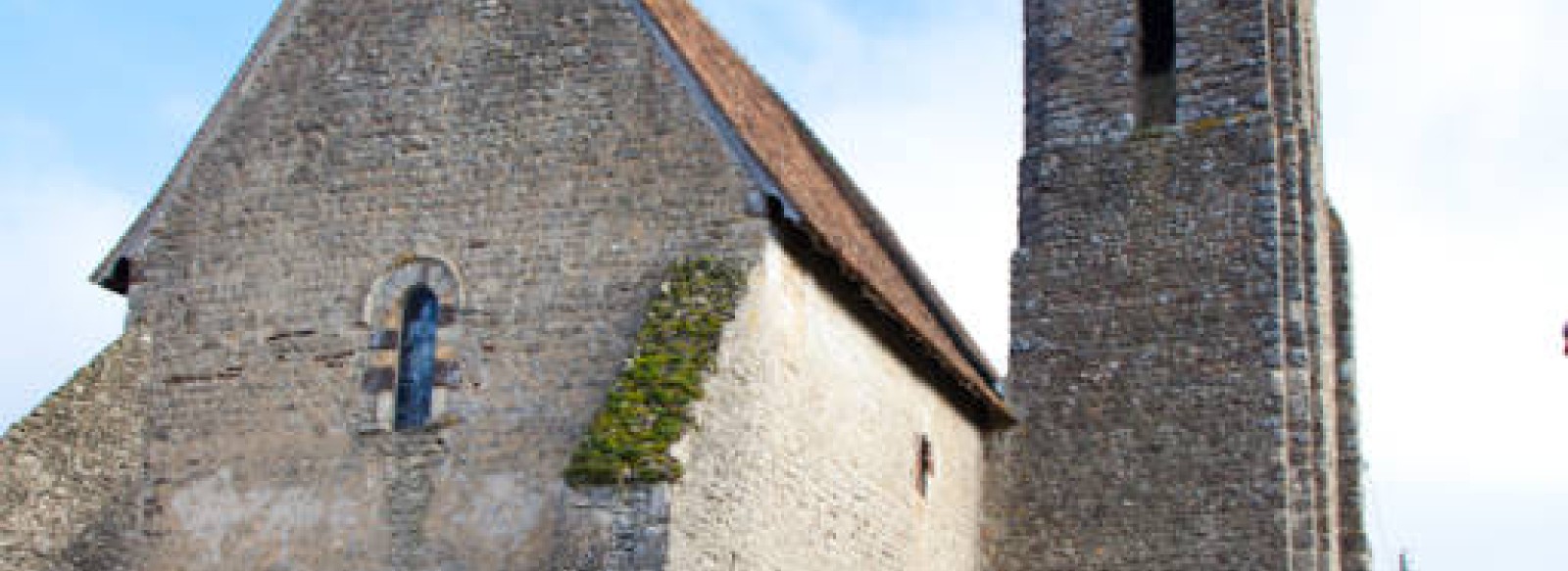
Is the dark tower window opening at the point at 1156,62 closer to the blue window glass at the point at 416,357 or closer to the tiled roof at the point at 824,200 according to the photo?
the tiled roof at the point at 824,200

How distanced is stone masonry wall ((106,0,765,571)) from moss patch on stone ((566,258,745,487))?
1.13 feet

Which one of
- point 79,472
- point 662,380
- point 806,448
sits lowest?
point 79,472

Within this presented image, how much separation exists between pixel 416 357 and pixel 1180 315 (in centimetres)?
828

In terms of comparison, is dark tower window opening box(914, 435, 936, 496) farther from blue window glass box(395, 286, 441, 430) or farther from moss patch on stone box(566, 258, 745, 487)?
blue window glass box(395, 286, 441, 430)

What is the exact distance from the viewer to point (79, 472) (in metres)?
13.3

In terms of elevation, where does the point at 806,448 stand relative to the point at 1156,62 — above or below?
below

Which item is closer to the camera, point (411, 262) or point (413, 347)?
point (413, 347)

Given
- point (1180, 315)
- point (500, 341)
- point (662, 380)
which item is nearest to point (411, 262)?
point (500, 341)

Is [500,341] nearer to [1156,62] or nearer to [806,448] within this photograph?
[806,448]

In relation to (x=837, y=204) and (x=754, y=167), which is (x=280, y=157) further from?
(x=837, y=204)

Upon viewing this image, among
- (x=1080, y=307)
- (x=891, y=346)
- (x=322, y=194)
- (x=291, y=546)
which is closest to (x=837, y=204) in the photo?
(x=891, y=346)

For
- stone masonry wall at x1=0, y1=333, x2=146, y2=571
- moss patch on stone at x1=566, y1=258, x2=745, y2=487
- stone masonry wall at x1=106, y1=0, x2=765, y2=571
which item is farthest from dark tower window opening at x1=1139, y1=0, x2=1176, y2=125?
stone masonry wall at x1=0, y1=333, x2=146, y2=571

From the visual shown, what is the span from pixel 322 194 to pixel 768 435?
410 cm

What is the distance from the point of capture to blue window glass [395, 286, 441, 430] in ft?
43.7
